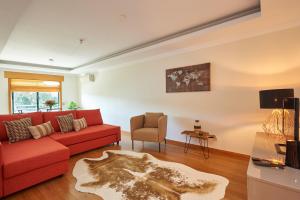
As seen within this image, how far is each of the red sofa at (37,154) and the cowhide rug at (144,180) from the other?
37 cm

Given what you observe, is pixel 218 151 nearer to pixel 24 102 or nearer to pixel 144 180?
pixel 144 180

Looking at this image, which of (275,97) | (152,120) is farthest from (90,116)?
(275,97)

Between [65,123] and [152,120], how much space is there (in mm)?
1967

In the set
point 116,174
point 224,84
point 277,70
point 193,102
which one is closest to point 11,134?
point 116,174

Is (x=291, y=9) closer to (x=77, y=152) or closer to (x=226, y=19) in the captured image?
(x=226, y=19)

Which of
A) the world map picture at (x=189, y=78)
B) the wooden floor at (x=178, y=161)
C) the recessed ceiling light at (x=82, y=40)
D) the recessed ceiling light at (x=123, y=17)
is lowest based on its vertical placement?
the wooden floor at (x=178, y=161)

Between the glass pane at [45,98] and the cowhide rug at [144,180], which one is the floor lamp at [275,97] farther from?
the glass pane at [45,98]

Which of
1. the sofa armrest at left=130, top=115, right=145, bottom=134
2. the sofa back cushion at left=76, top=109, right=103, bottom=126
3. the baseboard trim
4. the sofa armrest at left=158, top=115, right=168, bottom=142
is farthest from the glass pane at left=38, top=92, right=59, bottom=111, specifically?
the baseboard trim

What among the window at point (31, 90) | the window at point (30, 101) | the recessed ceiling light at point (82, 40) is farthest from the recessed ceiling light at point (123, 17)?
the window at point (30, 101)

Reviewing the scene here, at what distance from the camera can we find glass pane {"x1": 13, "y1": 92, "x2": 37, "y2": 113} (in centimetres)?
549

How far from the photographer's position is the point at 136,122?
382 cm

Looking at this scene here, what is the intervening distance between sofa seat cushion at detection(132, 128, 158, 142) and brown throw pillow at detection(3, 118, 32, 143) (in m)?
2.03

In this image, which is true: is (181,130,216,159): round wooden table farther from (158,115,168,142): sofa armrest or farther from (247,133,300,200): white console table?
(247,133,300,200): white console table

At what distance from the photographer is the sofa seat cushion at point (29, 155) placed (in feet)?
6.42
